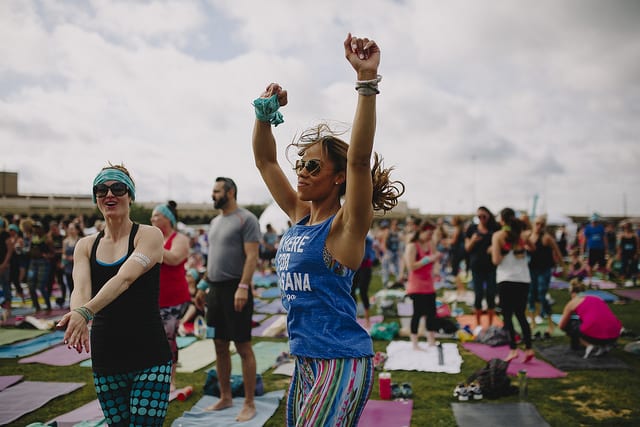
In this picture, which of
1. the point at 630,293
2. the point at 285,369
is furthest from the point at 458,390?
the point at 630,293

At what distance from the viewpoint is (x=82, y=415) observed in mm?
4859

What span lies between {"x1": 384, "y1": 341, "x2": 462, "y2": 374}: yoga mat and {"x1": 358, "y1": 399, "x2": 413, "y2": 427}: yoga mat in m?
1.33

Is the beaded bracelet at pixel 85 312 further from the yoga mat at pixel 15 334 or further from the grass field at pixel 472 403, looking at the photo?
the yoga mat at pixel 15 334

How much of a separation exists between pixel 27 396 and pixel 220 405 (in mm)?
2424

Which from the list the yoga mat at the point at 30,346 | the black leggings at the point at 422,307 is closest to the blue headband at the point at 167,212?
the black leggings at the point at 422,307

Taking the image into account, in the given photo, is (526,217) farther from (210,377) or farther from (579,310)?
(210,377)

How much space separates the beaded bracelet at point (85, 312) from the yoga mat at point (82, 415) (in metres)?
2.81

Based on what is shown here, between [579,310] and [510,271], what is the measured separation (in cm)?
133

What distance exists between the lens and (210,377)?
18.3 ft

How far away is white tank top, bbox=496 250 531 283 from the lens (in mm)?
6707

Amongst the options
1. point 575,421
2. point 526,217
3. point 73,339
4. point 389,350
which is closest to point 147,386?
point 73,339

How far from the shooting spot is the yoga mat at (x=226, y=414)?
4.66 m

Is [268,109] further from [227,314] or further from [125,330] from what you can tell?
[227,314]

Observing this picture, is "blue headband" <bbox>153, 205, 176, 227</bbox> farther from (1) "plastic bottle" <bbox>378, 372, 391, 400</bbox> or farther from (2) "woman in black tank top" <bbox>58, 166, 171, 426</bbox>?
(1) "plastic bottle" <bbox>378, 372, 391, 400</bbox>
